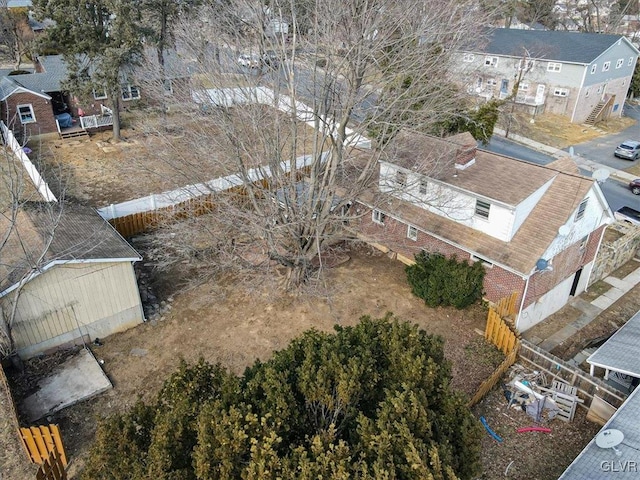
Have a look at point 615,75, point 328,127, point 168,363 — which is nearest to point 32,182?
point 168,363

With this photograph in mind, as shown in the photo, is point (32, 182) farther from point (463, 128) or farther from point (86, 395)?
point (463, 128)

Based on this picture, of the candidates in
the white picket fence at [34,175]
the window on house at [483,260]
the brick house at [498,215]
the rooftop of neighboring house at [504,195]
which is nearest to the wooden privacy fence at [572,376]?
the brick house at [498,215]

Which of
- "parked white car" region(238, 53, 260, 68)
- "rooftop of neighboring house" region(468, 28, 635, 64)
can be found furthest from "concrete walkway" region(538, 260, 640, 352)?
"rooftop of neighboring house" region(468, 28, 635, 64)

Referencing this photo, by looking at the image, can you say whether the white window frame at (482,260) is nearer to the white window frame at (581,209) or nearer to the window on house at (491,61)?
the white window frame at (581,209)

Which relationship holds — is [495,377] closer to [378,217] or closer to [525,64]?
[378,217]

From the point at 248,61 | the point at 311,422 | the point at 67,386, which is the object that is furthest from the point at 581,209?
the point at 67,386

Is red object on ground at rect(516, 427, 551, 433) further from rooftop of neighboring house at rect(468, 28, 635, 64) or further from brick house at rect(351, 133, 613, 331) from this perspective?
rooftop of neighboring house at rect(468, 28, 635, 64)
